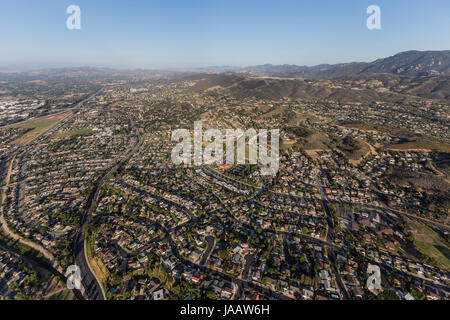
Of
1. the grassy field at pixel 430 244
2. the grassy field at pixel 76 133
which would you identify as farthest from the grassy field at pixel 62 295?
the grassy field at pixel 76 133

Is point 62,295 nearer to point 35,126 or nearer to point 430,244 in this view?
point 430,244

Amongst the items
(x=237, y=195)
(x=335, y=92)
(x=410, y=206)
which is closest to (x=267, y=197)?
(x=237, y=195)

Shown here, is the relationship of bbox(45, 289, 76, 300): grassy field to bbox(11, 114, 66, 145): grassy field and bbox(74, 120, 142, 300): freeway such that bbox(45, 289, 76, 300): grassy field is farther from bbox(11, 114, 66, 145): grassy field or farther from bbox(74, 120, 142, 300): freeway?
bbox(11, 114, 66, 145): grassy field

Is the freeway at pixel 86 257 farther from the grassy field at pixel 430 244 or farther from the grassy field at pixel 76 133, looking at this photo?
the grassy field at pixel 430 244

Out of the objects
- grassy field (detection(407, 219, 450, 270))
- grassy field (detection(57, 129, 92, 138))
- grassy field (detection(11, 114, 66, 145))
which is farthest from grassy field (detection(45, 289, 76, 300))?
grassy field (detection(11, 114, 66, 145))

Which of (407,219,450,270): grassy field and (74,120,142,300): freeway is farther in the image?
(407,219,450,270): grassy field

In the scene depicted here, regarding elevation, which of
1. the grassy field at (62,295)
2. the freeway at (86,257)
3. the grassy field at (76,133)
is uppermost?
the grassy field at (76,133)
